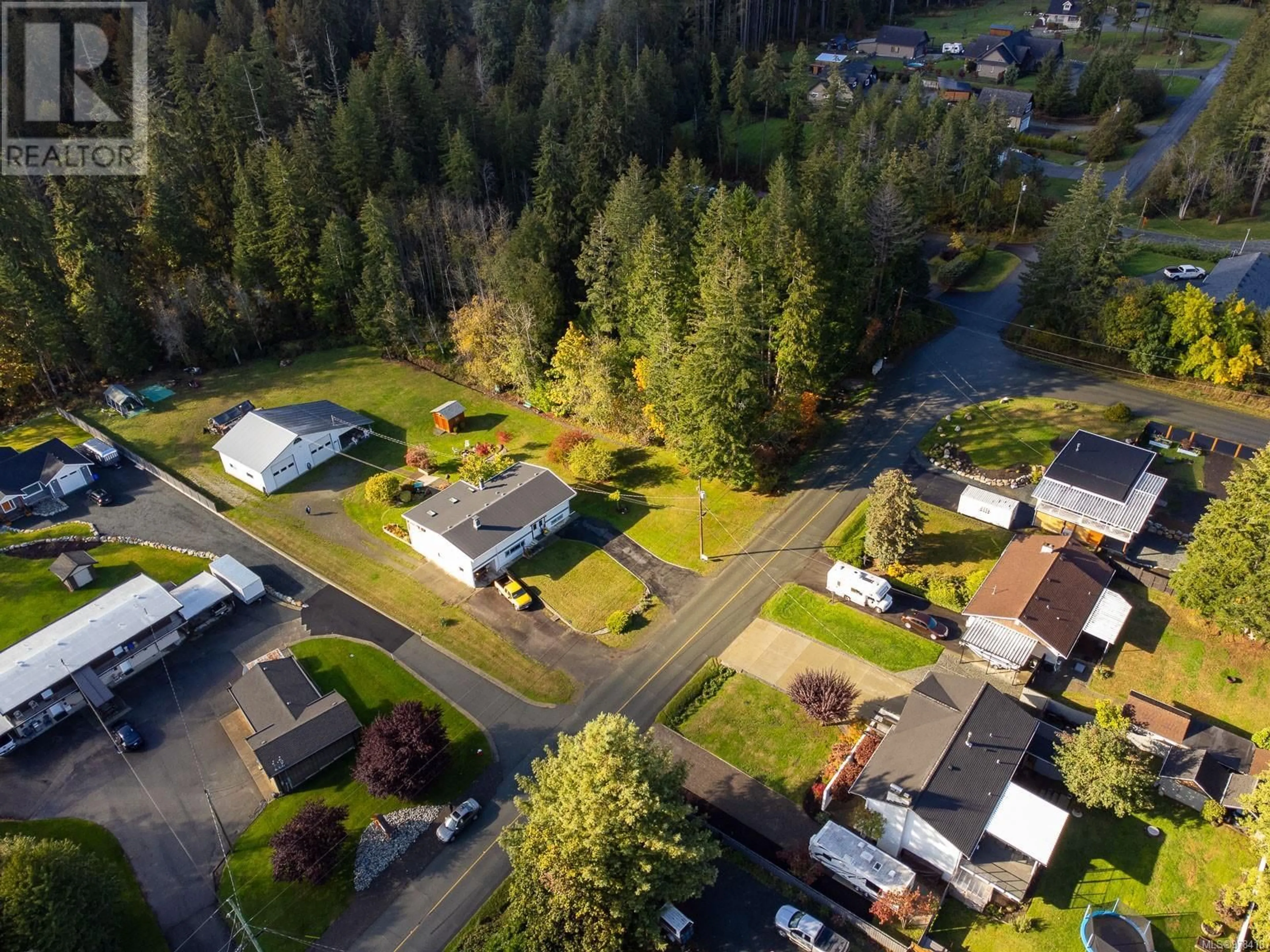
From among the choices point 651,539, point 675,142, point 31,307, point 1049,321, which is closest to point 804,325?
point 651,539

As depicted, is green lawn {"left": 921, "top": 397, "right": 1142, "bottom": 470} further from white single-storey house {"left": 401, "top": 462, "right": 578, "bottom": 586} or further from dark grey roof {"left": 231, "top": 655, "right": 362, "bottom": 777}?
dark grey roof {"left": 231, "top": 655, "right": 362, "bottom": 777}

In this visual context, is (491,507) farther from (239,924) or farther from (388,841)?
(239,924)

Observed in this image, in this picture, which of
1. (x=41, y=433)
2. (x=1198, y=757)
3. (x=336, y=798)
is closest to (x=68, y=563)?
(x=41, y=433)

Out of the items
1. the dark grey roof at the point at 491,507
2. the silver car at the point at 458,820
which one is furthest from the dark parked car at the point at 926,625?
the silver car at the point at 458,820

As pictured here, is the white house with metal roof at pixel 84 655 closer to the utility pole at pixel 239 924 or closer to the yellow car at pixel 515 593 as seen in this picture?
the utility pole at pixel 239 924

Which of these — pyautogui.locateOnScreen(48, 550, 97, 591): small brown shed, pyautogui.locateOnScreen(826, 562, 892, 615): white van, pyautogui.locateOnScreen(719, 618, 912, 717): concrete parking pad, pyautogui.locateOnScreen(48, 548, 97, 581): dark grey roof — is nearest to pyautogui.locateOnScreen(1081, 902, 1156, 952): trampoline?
pyautogui.locateOnScreen(719, 618, 912, 717): concrete parking pad

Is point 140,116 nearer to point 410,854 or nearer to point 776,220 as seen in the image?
point 776,220
